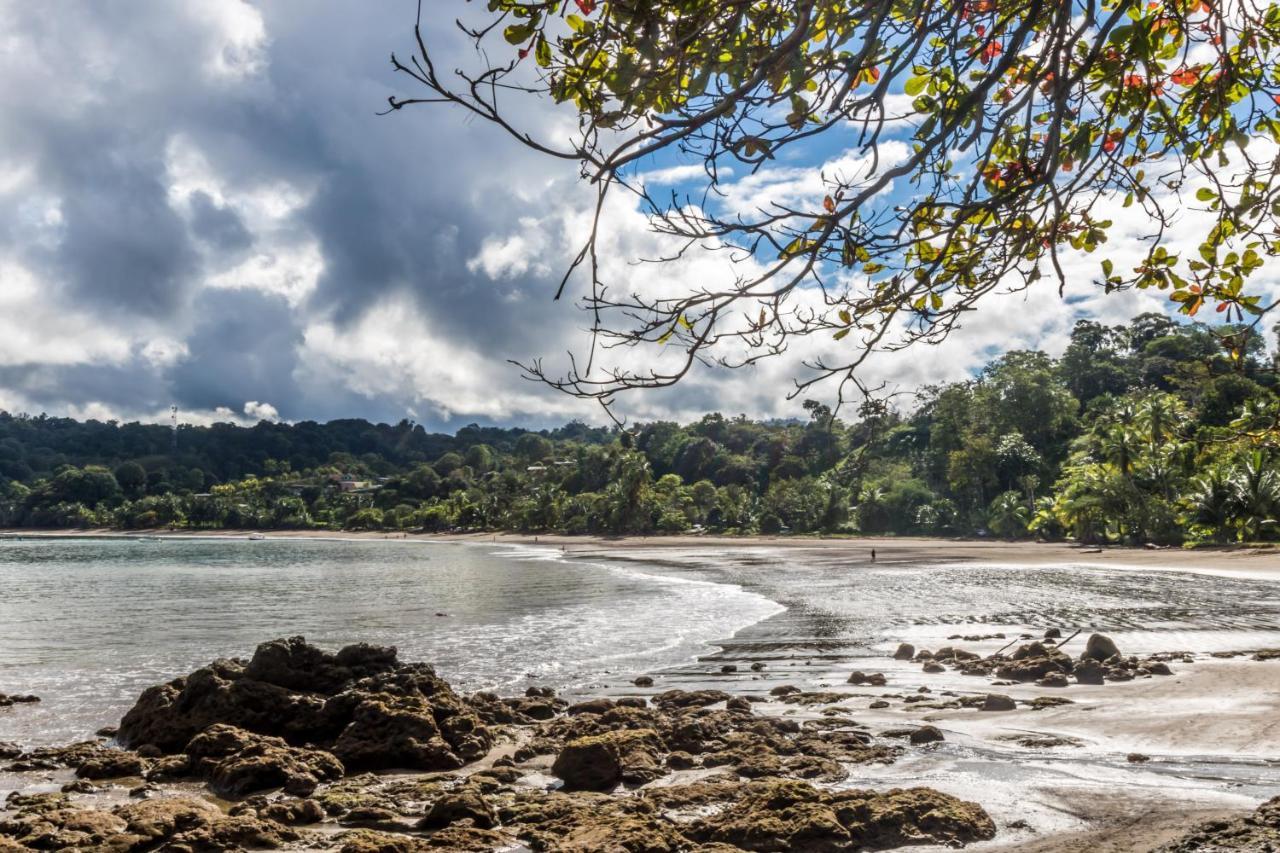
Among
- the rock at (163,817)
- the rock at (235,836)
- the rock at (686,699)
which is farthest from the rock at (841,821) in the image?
the rock at (686,699)

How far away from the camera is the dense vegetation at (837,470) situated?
36.6m

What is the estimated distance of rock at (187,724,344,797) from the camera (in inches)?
250

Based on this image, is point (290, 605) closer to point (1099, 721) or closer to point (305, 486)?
point (1099, 721)

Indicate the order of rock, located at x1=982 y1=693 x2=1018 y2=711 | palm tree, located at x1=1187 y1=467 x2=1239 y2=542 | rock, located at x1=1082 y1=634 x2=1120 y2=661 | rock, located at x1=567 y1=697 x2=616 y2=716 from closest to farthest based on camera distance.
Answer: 1. rock, located at x1=982 y1=693 x2=1018 y2=711
2. rock, located at x1=567 y1=697 x2=616 y2=716
3. rock, located at x1=1082 y1=634 x2=1120 y2=661
4. palm tree, located at x1=1187 y1=467 x2=1239 y2=542

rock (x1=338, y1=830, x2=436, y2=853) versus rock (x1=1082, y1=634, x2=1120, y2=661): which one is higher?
rock (x1=1082, y1=634, x2=1120, y2=661)

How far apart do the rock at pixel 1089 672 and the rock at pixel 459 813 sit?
6914mm

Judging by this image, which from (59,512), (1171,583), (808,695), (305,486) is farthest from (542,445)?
(808,695)

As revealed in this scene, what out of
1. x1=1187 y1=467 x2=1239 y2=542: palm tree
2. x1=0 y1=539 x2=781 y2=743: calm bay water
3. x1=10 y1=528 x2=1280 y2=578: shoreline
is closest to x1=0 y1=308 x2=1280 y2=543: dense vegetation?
x1=1187 y1=467 x2=1239 y2=542: palm tree

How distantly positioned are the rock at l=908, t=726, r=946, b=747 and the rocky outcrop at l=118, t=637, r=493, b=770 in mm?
3535

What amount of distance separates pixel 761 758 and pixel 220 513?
11577 centimetres

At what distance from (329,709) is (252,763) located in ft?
4.93

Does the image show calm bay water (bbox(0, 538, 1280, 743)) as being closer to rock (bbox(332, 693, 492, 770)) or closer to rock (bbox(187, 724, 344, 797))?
rock (bbox(187, 724, 344, 797))

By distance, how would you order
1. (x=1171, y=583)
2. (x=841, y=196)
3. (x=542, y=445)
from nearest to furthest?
(x=841, y=196) → (x=1171, y=583) → (x=542, y=445)

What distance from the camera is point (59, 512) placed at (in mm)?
114125
